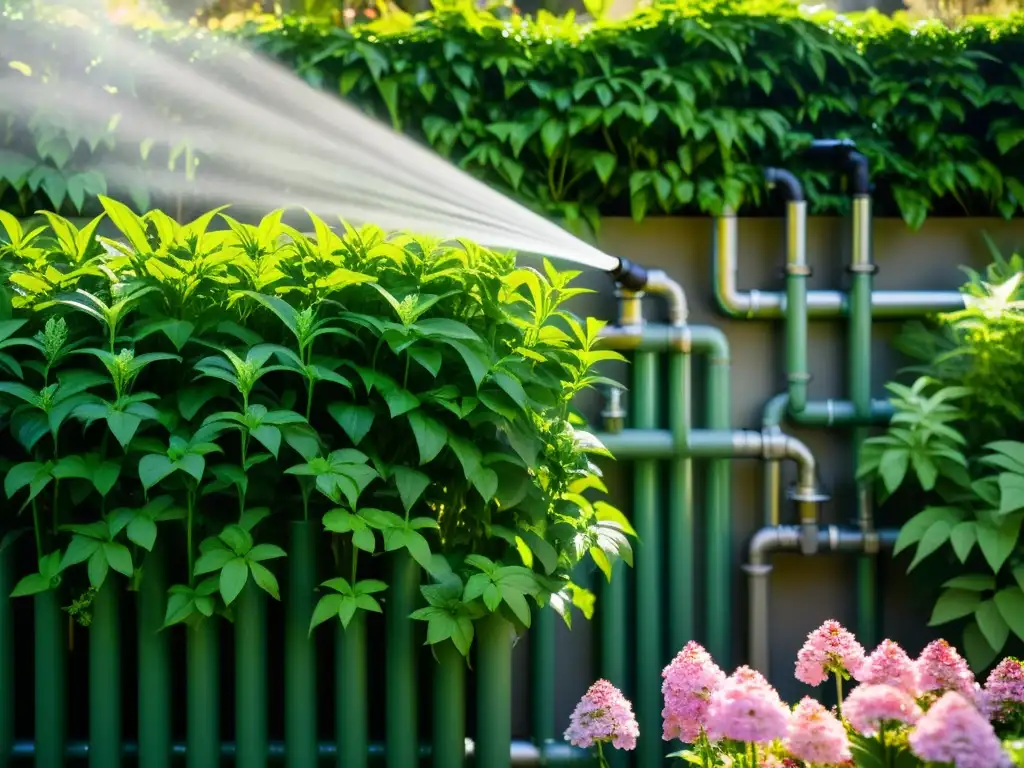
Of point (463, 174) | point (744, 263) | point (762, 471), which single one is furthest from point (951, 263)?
point (463, 174)

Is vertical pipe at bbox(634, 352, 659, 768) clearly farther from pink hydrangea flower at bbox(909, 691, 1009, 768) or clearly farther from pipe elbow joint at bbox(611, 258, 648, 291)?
pink hydrangea flower at bbox(909, 691, 1009, 768)

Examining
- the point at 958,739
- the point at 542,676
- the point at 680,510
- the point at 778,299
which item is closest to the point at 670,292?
the point at 778,299

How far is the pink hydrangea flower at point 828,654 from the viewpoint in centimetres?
191

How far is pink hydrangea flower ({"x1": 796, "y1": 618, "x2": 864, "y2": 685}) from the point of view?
1907 millimetres

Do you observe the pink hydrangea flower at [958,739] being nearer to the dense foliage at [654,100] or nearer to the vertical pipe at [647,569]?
the vertical pipe at [647,569]

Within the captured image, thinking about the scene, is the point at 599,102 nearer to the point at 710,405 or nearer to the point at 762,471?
the point at 710,405

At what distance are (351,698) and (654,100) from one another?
1.93 metres

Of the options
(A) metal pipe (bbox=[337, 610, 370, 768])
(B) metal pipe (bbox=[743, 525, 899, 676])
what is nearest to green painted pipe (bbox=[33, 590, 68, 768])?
(A) metal pipe (bbox=[337, 610, 370, 768])

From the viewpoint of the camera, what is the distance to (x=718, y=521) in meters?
3.33

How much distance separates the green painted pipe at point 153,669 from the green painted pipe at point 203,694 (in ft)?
0.15

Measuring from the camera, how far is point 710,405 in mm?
3322

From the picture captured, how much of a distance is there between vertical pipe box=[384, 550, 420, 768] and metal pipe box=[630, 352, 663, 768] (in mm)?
1101

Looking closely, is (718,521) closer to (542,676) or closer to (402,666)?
(542,676)

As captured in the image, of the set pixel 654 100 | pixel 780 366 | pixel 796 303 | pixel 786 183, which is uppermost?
pixel 654 100
